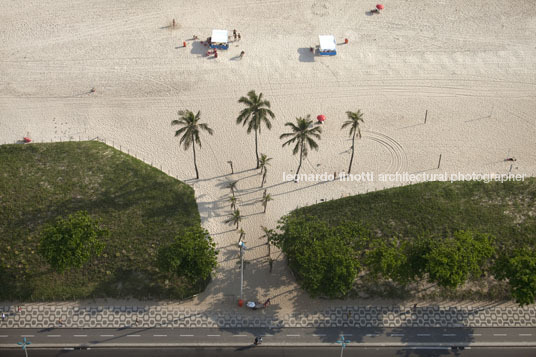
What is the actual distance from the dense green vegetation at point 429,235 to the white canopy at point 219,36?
4325 cm

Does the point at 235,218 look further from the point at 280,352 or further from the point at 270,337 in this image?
the point at 280,352

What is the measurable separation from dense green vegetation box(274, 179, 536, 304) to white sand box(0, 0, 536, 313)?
4.47 m

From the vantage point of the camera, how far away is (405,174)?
75.9 metres

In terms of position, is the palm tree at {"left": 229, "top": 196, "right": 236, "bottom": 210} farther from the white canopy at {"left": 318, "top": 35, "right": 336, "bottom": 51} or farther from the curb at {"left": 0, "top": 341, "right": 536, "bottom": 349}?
the white canopy at {"left": 318, "top": 35, "right": 336, "bottom": 51}

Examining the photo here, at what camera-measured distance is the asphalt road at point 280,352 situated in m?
55.7

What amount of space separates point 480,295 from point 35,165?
63235mm

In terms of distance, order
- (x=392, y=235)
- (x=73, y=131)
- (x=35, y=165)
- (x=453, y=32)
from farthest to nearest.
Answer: (x=453, y=32)
(x=73, y=131)
(x=35, y=165)
(x=392, y=235)

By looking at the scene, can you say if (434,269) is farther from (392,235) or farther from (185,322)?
(185,322)

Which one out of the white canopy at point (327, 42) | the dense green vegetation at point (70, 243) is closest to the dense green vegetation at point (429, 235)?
the dense green vegetation at point (70, 243)

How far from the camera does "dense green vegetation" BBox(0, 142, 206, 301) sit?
61594 millimetres

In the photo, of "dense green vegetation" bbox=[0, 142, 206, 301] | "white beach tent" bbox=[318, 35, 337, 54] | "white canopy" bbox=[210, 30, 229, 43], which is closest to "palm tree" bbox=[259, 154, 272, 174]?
"dense green vegetation" bbox=[0, 142, 206, 301]

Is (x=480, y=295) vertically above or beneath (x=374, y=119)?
beneath

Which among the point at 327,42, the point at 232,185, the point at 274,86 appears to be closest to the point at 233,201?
the point at 232,185

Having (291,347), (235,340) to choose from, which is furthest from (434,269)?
(235,340)
